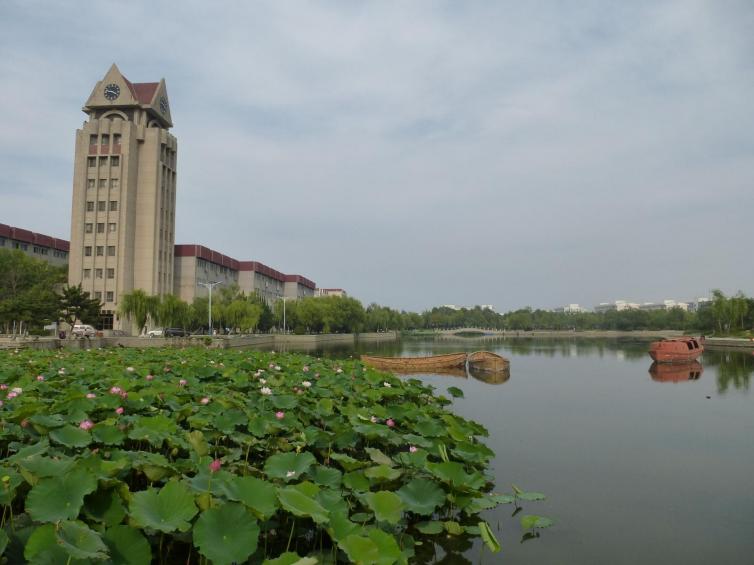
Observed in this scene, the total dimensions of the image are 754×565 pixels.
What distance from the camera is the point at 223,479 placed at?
3.22m

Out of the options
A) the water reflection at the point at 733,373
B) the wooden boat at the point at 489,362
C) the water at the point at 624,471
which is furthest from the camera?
the wooden boat at the point at 489,362

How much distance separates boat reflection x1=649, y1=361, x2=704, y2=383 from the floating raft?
6.26m

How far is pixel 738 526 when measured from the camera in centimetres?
591

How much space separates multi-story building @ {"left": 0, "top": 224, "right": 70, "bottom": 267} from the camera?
49.1m

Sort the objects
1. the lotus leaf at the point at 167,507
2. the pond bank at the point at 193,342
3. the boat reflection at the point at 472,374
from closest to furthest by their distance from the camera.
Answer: the lotus leaf at the point at 167,507
the boat reflection at the point at 472,374
the pond bank at the point at 193,342

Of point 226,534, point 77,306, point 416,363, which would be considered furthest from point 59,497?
point 77,306

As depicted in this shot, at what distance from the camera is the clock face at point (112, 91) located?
4816cm

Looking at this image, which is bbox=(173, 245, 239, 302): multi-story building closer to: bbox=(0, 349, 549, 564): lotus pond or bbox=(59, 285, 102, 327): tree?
bbox=(59, 285, 102, 327): tree

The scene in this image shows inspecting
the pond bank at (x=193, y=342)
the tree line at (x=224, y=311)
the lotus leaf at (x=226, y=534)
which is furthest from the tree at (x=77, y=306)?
the lotus leaf at (x=226, y=534)

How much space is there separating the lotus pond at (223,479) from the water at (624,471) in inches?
25.5

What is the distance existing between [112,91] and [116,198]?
961 centimetres

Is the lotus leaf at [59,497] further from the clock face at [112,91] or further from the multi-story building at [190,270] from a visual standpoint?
the clock face at [112,91]

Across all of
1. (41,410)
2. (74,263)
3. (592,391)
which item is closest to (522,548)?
(41,410)

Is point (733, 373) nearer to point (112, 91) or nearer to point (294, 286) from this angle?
point (112, 91)
